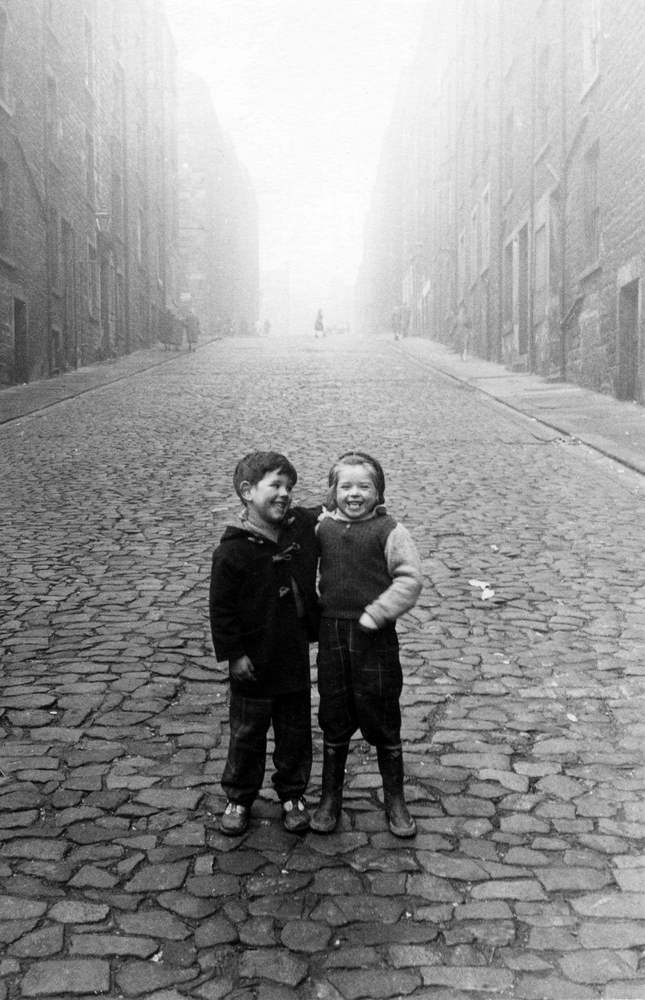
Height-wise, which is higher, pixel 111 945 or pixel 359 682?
pixel 359 682

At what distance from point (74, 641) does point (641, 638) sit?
260cm

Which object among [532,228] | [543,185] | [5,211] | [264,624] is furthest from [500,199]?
[264,624]

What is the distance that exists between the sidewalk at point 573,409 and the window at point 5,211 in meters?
8.51

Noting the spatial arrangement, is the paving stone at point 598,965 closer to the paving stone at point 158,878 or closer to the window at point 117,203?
the paving stone at point 158,878

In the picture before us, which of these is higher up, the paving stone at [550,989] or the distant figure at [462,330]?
the distant figure at [462,330]

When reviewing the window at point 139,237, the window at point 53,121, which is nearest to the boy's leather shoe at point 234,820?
the window at point 53,121

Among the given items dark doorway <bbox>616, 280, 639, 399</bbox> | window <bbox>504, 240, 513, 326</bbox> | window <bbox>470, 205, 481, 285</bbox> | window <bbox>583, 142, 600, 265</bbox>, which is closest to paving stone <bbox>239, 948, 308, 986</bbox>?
dark doorway <bbox>616, 280, 639, 399</bbox>

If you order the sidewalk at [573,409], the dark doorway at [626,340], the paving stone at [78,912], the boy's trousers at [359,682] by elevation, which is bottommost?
the paving stone at [78,912]

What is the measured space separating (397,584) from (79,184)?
23770mm

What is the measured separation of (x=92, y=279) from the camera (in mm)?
26453

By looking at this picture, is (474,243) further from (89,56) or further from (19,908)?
(19,908)

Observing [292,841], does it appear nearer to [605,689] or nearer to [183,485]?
[605,689]

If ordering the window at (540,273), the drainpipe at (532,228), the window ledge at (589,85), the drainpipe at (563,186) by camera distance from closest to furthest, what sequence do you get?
the window ledge at (589,85) → the drainpipe at (563,186) → the window at (540,273) → the drainpipe at (532,228)

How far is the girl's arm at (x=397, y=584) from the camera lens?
3148 mm
